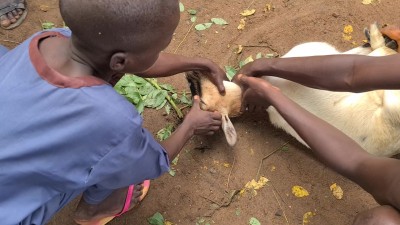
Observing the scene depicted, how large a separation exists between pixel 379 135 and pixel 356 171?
0.51m

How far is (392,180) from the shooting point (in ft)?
5.82

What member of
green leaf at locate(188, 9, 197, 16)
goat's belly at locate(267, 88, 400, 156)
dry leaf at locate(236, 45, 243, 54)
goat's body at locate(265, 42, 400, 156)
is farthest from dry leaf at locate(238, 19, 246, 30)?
goat's belly at locate(267, 88, 400, 156)

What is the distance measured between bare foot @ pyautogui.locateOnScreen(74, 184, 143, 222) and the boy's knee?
1.11 m

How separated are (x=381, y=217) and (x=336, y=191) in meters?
0.83

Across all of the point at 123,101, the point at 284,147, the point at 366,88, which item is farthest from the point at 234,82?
the point at 123,101

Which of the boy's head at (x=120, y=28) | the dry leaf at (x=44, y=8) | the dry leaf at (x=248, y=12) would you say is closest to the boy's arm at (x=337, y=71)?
the dry leaf at (x=248, y=12)

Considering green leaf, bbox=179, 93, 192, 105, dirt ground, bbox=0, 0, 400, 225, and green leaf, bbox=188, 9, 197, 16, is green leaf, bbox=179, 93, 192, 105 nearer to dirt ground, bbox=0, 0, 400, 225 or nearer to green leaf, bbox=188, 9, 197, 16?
dirt ground, bbox=0, 0, 400, 225

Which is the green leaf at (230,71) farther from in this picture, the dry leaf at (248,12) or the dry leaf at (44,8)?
the dry leaf at (44,8)

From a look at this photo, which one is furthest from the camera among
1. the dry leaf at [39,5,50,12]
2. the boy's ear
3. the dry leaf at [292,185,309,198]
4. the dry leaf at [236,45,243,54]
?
the dry leaf at [39,5,50,12]

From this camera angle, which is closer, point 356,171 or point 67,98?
point 67,98

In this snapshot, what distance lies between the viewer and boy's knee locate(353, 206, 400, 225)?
1719 mm

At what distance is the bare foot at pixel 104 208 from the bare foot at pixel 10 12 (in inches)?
59.1

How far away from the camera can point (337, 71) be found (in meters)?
2.13

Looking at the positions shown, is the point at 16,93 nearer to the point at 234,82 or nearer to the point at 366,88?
the point at 234,82
